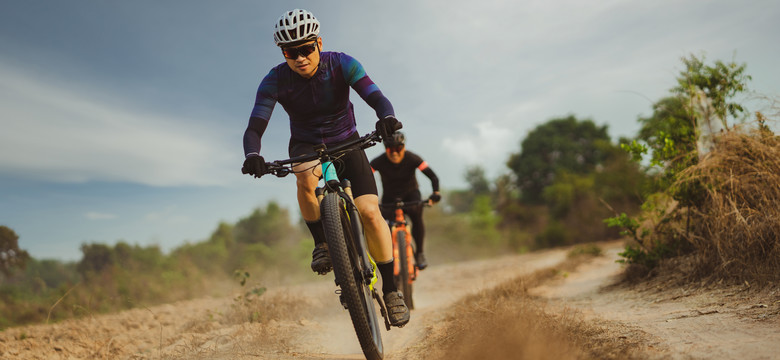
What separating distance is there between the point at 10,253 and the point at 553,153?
145 ft

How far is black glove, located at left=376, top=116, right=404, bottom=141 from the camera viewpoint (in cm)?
333

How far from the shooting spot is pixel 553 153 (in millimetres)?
46062

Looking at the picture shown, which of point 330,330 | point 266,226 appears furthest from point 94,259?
point 330,330

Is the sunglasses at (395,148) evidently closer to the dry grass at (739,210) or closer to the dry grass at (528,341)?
the dry grass at (528,341)

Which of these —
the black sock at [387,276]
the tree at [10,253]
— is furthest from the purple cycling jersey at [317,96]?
the tree at [10,253]

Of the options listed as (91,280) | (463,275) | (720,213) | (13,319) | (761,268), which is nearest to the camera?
(761,268)

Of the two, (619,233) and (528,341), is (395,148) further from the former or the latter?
(528,341)

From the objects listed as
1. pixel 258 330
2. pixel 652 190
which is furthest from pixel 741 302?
pixel 258 330

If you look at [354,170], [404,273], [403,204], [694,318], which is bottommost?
[694,318]

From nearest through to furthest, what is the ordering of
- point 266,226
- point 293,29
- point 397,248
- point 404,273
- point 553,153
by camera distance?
point 293,29 < point 404,273 < point 397,248 < point 266,226 < point 553,153

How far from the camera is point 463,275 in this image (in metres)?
13.2

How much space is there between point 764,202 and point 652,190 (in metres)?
1.73

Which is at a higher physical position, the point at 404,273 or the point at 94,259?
the point at 94,259

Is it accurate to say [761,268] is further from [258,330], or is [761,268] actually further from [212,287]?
[212,287]
